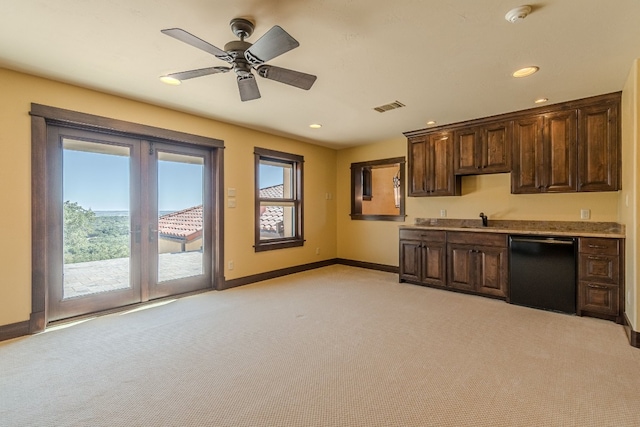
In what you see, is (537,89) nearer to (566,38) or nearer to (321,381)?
(566,38)

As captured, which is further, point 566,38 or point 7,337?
point 7,337

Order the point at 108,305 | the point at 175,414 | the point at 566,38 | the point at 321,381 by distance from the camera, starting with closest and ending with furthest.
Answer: the point at 175,414, the point at 321,381, the point at 566,38, the point at 108,305

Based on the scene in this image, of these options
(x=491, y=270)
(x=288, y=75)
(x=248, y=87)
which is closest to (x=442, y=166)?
(x=491, y=270)

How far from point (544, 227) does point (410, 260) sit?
187cm

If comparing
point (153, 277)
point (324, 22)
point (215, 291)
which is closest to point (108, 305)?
point (153, 277)

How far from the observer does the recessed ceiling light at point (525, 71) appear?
2865mm

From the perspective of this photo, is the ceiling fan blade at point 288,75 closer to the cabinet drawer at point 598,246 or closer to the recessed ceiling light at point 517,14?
the recessed ceiling light at point 517,14

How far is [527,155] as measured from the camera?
162 inches

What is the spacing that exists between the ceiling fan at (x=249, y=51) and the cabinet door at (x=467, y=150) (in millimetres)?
3123

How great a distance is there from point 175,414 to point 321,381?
929 mm

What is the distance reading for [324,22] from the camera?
2168 mm

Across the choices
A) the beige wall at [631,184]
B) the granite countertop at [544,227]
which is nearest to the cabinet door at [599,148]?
the beige wall at [631,184]

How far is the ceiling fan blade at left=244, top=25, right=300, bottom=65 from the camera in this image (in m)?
1.87

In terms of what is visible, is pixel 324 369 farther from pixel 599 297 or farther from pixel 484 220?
pixel 484 220
